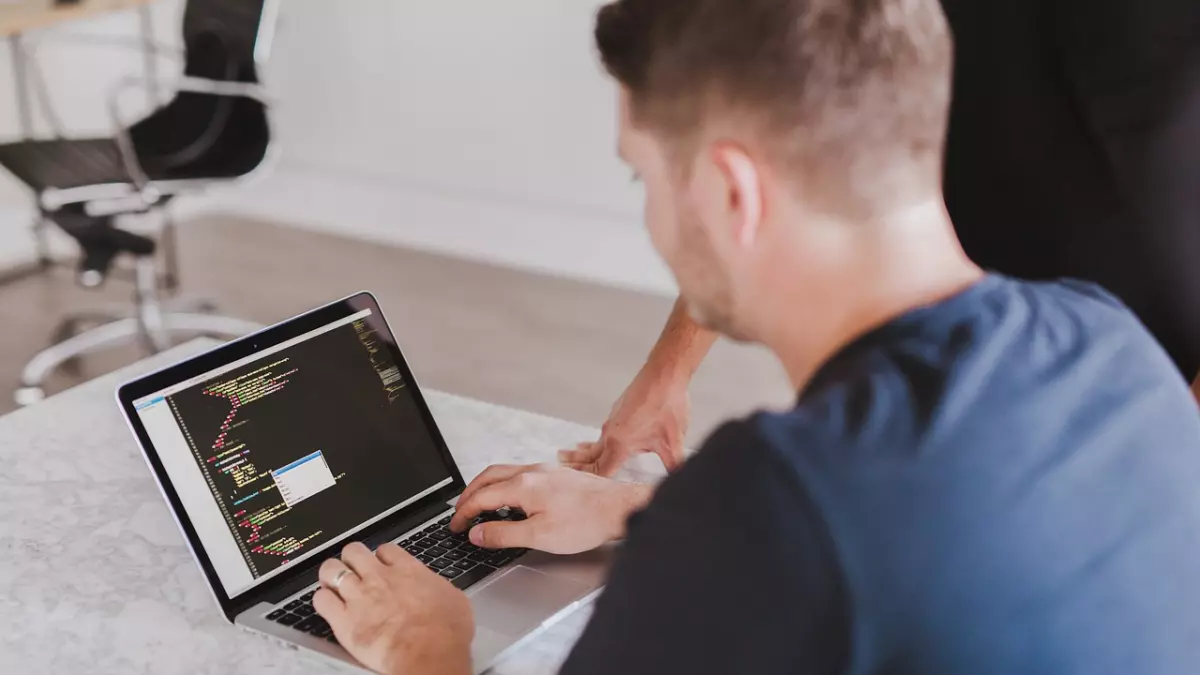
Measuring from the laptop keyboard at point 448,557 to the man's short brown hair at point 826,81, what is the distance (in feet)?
1.73

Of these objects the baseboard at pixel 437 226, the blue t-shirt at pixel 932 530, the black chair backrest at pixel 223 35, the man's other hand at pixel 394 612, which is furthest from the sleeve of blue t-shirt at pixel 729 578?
the baseboard at pixel 437 226

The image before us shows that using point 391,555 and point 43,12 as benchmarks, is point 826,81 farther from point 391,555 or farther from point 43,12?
point 43,12

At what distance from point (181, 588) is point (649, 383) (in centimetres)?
56

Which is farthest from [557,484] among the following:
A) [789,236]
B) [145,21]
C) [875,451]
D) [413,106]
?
[145,21]

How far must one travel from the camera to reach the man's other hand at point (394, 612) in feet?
3.28

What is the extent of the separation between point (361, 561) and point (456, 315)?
269 cm

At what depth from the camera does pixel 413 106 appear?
4.30m

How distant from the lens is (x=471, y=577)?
46.5 inches

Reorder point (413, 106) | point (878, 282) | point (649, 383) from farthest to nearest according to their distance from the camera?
point (413, 106) < point (649, 383) < point (878, 282)

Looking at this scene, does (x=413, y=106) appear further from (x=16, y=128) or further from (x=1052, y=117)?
(x=1052, y=117)

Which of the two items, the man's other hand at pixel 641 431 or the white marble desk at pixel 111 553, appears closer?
the white marble desk at pixel 111 553

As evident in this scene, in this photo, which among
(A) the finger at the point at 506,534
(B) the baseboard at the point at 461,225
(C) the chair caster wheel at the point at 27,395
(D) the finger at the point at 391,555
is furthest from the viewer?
(B) the baseboard at the point at 461,225

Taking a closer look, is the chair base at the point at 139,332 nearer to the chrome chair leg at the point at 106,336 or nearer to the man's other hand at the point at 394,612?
the chrome chair leg at the point at 106,336

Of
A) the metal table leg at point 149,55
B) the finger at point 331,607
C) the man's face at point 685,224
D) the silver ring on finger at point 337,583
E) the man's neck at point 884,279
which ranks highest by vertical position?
the metal table leg at point 149,55
